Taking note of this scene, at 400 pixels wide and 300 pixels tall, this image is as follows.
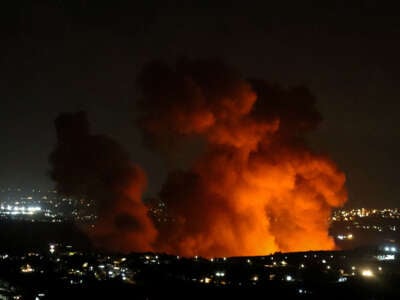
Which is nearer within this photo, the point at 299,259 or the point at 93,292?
the point at 93,292

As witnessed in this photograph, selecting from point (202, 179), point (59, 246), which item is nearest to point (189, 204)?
point (202, 179)

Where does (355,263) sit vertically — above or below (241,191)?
below

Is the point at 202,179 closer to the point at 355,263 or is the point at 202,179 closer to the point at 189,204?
the point at 189,204

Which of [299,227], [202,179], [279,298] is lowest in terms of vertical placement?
[279,298]

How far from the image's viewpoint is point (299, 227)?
6322 cm

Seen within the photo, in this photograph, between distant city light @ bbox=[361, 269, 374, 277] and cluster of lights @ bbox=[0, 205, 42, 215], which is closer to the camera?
distant city light @ bbox=[361, 269, 374, 277]

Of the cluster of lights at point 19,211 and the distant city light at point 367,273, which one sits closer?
the distant city light at point 367,273

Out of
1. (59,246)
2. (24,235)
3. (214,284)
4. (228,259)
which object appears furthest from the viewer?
(24,235)

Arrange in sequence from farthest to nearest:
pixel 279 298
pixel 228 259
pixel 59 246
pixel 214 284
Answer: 1. pixel 59 246
2. pixel 228 259
3. pixel 214 284
4. pixel 279 298

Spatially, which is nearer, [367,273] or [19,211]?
[367,273]

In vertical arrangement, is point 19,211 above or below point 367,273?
above

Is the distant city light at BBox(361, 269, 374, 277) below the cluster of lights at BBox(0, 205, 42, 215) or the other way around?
below

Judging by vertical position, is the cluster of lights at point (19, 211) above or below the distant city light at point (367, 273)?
above

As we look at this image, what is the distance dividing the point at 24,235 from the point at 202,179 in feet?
132
